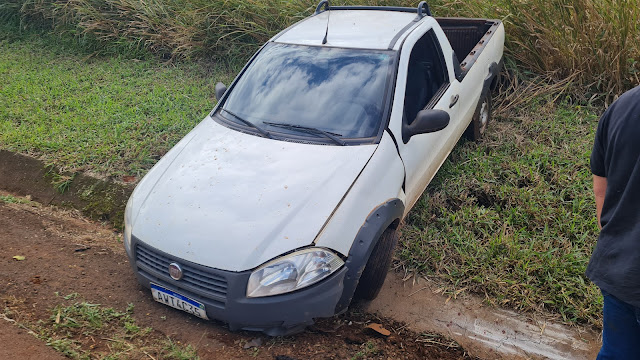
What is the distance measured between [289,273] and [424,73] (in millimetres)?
2308

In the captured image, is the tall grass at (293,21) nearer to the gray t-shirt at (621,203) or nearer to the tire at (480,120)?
the tire at (480,120)

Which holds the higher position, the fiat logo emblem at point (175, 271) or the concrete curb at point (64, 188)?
the fiat logo emblem at point (175, 271)

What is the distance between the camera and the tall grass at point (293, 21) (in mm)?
5930

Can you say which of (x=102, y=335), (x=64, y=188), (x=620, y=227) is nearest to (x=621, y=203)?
(x=620, y=227)

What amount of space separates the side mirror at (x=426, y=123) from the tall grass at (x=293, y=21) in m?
2.99

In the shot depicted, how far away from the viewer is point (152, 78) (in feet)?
24.3

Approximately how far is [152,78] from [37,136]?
6.06ft

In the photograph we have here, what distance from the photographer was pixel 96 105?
6.63 meters

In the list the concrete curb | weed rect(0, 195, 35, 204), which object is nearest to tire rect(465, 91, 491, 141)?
the concrete curb

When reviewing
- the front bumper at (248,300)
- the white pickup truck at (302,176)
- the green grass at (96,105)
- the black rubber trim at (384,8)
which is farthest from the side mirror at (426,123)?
the green grass at (96,105)

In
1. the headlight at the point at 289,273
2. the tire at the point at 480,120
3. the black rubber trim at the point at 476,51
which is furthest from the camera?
the tire at the point at 480,120

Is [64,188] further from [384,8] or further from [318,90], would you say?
[384,8]

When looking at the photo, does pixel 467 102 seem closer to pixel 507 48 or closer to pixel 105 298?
pixel 507 48

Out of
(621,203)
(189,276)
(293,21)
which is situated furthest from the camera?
(293,21)
